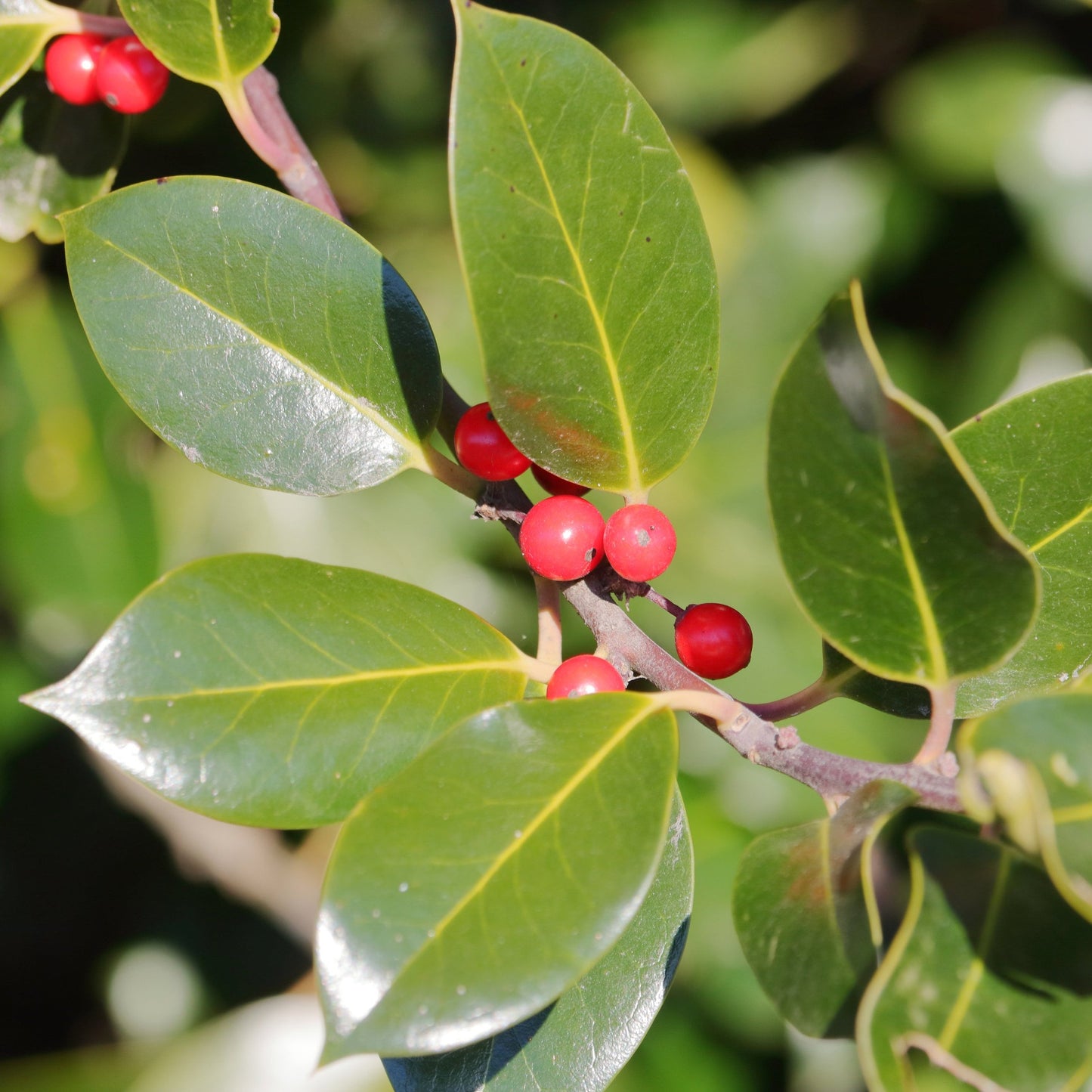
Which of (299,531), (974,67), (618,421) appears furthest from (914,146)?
(618,421)

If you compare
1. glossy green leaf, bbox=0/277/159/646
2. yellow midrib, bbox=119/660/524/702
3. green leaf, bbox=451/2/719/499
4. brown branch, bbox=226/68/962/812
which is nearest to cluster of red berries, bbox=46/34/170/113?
brown branch, bbox=226/68/962/812

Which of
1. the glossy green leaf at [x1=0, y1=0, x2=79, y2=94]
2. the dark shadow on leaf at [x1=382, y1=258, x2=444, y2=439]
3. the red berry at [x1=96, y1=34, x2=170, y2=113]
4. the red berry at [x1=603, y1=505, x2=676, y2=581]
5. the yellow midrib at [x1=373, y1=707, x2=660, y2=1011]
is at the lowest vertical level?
the yellow midrib at [x1=373, y1=707, x2=660, y2=1011]

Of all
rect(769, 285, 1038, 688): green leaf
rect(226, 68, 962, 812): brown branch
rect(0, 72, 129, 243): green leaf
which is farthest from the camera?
rect(0, 72, 129, 243): green leaf

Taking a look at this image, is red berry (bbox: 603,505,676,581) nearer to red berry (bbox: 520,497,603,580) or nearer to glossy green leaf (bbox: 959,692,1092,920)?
red berry (bbox: 520,497,603,580)

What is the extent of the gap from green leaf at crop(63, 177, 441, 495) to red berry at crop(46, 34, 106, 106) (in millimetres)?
280

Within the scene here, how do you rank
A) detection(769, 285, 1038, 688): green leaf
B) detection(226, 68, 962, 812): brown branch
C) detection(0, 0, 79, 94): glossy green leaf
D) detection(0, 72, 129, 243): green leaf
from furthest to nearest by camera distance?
detection(0, 72, 129, 243): green leaf, detection(0, 0, 79, 94): glossy green leaf, detection(226, 68, 962, 812): brown branch, detection(769, 285, 1038, 688): green leaf

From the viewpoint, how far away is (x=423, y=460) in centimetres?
82

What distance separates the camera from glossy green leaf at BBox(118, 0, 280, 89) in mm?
807

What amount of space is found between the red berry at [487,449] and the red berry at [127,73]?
18.3 inches

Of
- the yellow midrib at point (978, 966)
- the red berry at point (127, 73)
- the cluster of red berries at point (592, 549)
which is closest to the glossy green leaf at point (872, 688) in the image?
the cluster of red berries at point (592, 549)

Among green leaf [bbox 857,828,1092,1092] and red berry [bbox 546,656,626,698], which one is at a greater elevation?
red berry [bbox 546,656,626,698]

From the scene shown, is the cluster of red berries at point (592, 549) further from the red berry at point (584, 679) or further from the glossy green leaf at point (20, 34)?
the glossy green leaf at point (20, 34)

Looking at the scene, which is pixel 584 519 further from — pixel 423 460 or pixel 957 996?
pixel 957 996

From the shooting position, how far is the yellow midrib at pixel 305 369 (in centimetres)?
76
